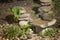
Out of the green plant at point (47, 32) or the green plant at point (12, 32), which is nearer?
the green plant at point (12, 32)

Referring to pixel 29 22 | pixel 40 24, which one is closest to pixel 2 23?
pixel 29 22

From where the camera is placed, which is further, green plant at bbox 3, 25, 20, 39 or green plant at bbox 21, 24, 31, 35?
→ green plant at bbox 21, 24, 31, 35

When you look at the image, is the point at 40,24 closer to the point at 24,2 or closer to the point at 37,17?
the point at 37,17

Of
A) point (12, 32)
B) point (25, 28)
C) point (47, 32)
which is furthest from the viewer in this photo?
point (25, 28)

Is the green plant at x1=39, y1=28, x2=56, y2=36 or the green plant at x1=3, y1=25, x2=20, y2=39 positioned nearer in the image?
the green plant at x1=3, y1=25, x2=20, y2=39

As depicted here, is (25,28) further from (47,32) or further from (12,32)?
(47,32)

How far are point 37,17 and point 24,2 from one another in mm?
1524

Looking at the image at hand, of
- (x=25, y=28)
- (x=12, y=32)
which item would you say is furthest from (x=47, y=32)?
(x=12, y=32)

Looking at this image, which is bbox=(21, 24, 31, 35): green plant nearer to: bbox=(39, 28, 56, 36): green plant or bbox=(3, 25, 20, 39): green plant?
bbox=(3, 25, 20, 39): green plant

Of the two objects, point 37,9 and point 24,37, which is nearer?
point 24,37

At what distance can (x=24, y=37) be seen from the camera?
702cm

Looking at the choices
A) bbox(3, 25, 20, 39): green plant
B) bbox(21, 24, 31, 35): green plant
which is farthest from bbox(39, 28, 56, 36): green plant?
bbox(3, 25, 20, 39): green plant

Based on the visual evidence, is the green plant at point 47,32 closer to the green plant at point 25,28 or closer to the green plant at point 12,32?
the green plant at point 25,28

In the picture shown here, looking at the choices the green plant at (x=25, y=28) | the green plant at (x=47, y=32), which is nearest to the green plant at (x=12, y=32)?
the green plant at (x=25, y=28)
